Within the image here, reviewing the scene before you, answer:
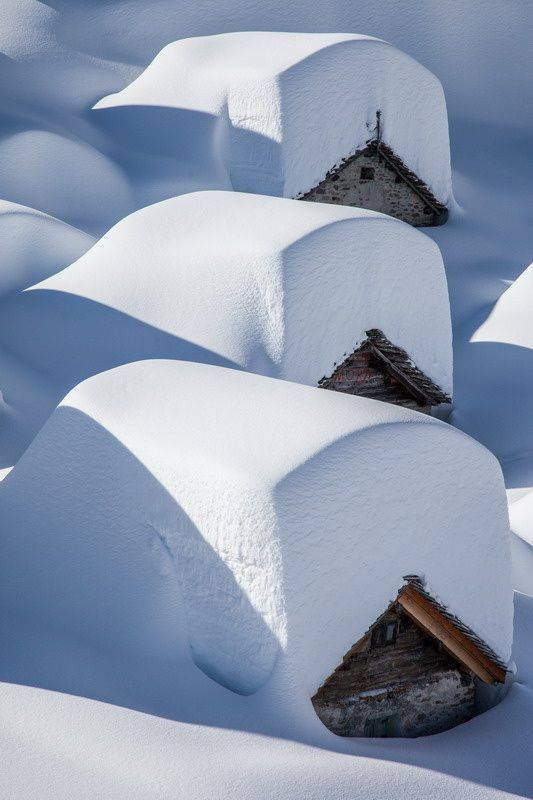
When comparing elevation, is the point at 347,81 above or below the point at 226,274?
above

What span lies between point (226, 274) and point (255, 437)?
13.5ft

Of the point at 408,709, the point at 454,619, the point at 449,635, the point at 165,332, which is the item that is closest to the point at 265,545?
the point at 454,619

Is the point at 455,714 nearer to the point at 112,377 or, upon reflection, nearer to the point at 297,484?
the point at 297,484

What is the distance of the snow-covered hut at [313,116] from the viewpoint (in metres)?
12.9

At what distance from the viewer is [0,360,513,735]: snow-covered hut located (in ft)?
16.4

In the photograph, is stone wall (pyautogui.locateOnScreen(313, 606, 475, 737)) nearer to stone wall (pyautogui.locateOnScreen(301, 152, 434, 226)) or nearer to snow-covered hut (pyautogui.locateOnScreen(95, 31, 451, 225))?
snow-covered hut (pyautogui.locateOnScreen(95, 31, 451, 225))

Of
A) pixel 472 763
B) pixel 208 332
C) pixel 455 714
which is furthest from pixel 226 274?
pixel 472 763

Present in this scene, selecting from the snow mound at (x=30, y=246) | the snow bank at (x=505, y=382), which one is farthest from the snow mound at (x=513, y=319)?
the snow mound at (x=30, y=246)

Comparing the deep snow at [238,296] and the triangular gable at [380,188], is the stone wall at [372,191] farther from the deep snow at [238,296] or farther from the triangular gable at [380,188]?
the deep snow at [238,296]

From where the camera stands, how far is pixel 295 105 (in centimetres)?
1278

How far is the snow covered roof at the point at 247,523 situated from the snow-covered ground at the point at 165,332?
3.9 inches

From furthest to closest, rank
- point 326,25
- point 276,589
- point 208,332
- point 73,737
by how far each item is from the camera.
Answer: point 326,25 → point 208,332 → point 276,589 → point 73,737

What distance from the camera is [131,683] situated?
502 centimetres

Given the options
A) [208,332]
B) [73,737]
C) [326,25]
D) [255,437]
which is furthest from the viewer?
[326,25]
